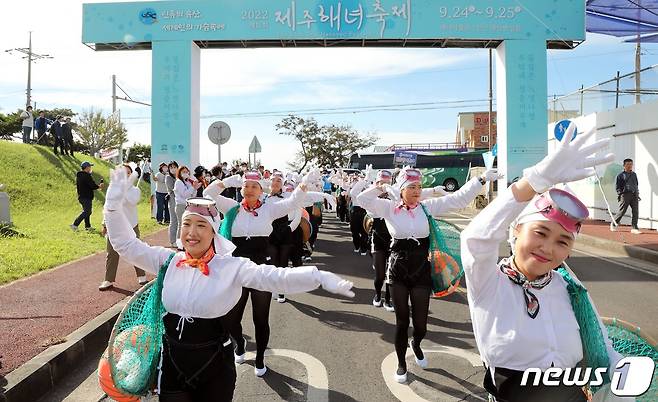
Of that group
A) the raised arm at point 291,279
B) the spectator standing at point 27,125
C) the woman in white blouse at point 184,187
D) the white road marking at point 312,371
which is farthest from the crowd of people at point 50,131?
the raised arm at point 291,279

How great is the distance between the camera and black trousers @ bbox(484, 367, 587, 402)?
203cm

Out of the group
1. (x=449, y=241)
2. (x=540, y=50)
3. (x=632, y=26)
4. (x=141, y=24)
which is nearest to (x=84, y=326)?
(x=449, y=241)

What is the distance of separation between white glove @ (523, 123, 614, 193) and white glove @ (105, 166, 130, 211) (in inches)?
91.2

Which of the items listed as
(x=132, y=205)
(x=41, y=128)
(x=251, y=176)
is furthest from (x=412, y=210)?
(x=41, y=128)

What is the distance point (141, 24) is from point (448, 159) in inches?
1024

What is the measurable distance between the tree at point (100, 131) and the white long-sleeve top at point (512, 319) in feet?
133

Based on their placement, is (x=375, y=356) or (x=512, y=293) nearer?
(x=512, y=293)

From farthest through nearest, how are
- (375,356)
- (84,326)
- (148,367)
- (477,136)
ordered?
(477,136), (84,326), (375,356), (148,367)

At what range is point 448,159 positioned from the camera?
119 feet

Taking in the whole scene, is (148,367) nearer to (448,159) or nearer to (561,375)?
(561,375)

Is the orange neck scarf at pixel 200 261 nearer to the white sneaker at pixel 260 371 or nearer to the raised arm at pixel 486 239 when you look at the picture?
the raised arm at pixel 486 239

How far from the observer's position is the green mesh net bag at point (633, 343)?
2.07m

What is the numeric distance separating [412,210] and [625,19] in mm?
16374

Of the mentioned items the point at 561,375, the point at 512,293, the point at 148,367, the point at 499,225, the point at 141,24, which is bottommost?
the point at 148,367
